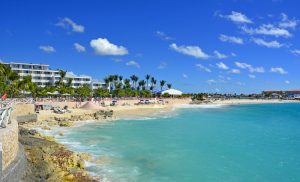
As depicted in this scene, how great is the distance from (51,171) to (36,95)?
65271 millimetres

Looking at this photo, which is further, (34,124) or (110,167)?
(34,124)

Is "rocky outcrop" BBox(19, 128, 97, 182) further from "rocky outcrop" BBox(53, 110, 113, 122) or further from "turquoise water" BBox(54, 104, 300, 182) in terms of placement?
"rocky outcrop" BBox(53, 110, 113, 122)

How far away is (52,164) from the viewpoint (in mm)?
21688

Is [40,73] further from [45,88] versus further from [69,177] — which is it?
[69,177]

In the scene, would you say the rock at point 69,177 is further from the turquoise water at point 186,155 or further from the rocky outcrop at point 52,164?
the turquoise water at point 186,155

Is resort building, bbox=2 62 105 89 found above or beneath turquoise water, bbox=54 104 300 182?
above

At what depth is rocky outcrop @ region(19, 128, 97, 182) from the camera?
18.5m

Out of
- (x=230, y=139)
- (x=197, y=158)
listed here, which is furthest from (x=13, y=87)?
(x=197, y=158)

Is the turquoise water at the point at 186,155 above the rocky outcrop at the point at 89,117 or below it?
below

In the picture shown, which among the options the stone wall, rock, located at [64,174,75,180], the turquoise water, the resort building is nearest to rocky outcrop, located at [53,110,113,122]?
the turquoise water

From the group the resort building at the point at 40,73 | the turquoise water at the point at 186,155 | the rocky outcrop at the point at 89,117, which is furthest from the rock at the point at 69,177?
the resort building at the point at 40,73

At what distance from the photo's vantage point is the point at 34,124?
46.8 m

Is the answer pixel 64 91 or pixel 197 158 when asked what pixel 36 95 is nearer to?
pixel 64 91

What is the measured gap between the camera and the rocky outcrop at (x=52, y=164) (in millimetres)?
18498
